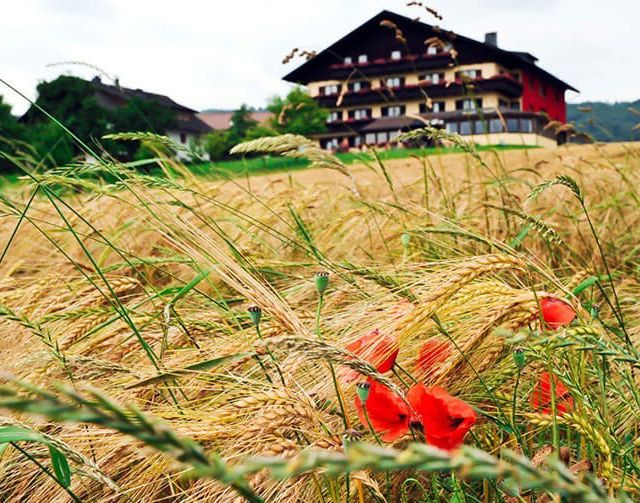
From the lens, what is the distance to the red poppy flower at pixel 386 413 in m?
0.93

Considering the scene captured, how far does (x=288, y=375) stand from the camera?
0.95m

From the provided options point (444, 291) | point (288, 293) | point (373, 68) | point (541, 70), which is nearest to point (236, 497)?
point (444, 291)

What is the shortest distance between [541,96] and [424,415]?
148ft

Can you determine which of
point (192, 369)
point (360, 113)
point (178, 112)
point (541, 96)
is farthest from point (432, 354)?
point (541, 96)

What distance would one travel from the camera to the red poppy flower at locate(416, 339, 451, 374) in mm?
1084

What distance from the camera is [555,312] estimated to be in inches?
40.8

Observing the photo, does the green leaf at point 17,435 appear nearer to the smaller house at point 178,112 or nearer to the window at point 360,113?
the window at point 360,113

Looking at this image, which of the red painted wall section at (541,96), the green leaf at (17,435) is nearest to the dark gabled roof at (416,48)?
the red painted wall section at (541,96)

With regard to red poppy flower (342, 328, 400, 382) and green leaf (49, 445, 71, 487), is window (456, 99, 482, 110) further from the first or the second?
green leaf (49, 445, 71, 487)

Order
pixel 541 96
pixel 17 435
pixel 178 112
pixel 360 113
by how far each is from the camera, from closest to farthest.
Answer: pixel 17 435, pixel 360 113, pixel 178 112, pixel 541 96

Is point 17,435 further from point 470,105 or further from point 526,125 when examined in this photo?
point 526,125

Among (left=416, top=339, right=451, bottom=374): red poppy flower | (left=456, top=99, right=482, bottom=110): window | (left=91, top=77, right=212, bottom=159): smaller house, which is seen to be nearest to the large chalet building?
(left=456, top=99, right=482, bottom=110): window

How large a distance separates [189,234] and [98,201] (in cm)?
191

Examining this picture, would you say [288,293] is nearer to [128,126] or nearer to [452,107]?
[128,126]
